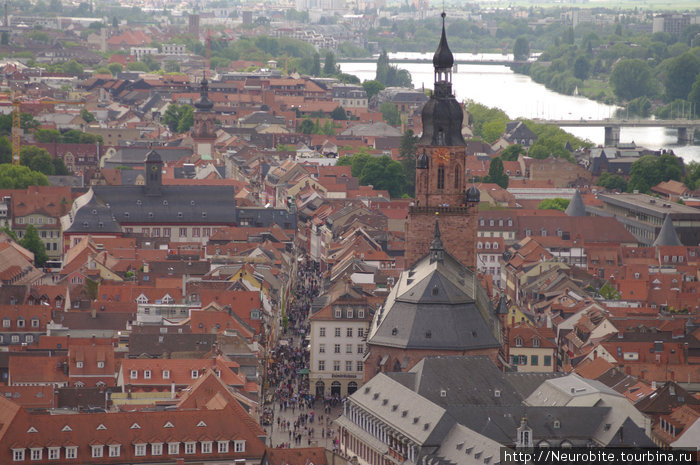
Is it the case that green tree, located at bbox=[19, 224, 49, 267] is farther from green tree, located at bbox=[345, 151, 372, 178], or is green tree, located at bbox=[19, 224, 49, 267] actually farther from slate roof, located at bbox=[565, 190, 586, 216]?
green tree, located at bbox=[345, 151, 372, 178]

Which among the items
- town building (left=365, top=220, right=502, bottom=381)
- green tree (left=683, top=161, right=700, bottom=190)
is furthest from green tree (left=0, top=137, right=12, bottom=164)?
town building (left=365, top=220, right=502, bottom=381)

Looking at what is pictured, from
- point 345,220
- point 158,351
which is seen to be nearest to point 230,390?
point 158,351

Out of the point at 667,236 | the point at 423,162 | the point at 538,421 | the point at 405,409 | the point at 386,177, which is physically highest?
the point at 423,162

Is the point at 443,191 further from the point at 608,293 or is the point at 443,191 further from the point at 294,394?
the point at 608,293

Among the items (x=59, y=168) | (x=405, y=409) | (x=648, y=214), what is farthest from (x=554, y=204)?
(x=405, y=409)

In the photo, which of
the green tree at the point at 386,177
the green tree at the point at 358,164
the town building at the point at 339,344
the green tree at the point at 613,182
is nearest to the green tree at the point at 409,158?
the green tree at the point at 386,177

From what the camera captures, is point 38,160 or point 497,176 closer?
point 38,160

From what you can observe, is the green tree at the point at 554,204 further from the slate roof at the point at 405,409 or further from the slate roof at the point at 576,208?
the slate roof at the point at 405,409
